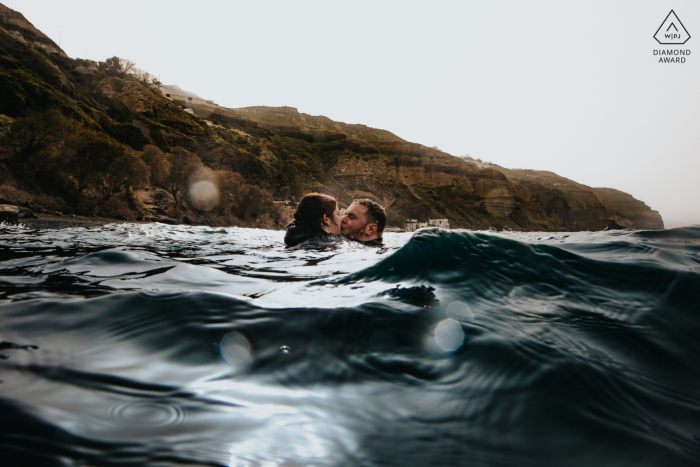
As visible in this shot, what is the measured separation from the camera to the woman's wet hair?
7.01 meters

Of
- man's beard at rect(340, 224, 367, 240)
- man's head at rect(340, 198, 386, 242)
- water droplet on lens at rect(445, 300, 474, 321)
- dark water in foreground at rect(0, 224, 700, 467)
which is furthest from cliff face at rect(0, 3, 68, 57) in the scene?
water droplet on lens at rect(445, 300, 474, 321)

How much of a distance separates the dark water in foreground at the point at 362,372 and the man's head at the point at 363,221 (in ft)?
16.9

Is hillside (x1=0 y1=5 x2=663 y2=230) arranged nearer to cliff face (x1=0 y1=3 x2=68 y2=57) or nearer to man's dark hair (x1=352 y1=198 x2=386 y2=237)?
cliff face (x1=0 y1=3 x2=68 y2=57)

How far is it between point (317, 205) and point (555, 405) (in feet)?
20.1

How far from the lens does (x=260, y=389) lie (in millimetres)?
1320

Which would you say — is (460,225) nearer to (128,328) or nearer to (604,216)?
(604,216)

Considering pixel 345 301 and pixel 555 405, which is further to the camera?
pixel 345 301

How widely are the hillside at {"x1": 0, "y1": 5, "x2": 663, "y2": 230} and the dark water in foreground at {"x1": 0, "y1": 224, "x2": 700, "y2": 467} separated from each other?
934 inches

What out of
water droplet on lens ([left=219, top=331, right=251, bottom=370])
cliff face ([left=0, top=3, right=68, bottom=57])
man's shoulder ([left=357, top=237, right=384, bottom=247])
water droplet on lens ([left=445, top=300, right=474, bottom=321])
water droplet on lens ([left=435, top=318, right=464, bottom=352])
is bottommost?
water droplet on lens ([left=219, top=331, right=251, bottom=370])

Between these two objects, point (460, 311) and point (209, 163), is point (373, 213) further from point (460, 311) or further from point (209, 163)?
point (209, 163)

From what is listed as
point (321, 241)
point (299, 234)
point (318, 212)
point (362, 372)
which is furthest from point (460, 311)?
point (299, 234)

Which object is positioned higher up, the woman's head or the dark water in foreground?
the woman's head

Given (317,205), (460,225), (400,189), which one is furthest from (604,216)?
(317,205)

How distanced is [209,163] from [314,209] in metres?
52.0
